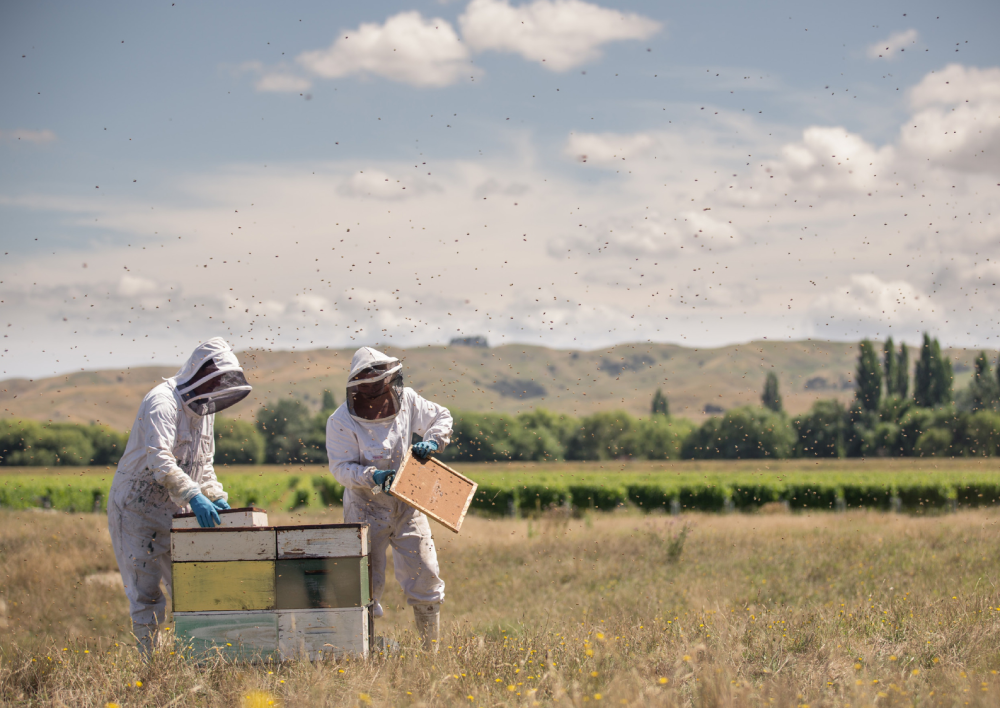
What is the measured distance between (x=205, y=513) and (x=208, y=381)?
116 centimetres

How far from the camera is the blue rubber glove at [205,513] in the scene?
6.39 metres

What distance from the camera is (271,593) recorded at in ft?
18.9

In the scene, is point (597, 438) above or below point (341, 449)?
below

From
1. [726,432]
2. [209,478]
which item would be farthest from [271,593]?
[726,432]

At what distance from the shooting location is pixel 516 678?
5500 mm

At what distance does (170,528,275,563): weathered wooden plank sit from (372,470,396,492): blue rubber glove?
1.21 meters

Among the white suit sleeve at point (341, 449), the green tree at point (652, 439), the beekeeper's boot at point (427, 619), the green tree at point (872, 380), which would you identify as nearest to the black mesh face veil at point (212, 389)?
the white suit sleeve at point (341, 449)

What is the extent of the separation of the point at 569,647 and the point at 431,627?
1.62 metres

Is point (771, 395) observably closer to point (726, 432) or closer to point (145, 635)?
point (726, 432)

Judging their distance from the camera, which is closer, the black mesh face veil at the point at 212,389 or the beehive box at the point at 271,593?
the beehive box at the point at 271,593

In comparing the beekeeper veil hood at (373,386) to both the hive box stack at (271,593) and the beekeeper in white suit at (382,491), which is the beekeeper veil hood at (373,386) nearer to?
the beekeeper in white suit at (382,491)

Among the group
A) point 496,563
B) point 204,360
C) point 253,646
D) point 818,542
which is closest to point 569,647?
point 253,646

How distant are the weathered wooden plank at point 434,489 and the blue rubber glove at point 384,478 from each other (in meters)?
0.15

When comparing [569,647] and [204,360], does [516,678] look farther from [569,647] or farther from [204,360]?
[204,360]
